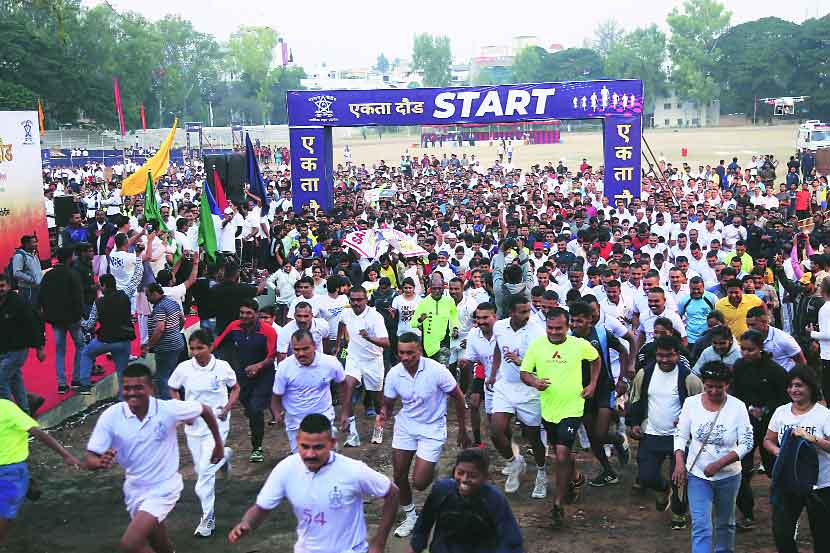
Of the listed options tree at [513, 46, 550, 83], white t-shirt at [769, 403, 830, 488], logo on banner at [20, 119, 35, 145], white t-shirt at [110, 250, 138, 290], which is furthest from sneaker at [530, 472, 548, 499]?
tree at [513, 46, 550, 83]

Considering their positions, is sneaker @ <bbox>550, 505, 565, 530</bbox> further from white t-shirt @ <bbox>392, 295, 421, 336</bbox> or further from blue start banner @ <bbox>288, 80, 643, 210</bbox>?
blue start banner @ <bbox>288, 80, 643, 210</bbox>

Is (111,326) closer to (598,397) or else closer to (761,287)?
(598,397)

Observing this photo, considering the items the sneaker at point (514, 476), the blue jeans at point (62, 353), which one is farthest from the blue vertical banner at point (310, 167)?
the sneaker at point (514, 476)

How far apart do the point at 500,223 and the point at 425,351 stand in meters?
8.41

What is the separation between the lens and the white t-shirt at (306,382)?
7.47 m

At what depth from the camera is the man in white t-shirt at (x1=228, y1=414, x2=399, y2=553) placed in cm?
463

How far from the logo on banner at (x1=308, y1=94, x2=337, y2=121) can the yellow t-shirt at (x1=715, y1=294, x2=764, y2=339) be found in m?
14.4

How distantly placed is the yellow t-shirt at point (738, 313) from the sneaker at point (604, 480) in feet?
6.55

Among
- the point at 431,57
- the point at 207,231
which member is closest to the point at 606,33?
the point at 431,57

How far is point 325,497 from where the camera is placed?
4.66 metres

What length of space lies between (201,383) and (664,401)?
3504mm

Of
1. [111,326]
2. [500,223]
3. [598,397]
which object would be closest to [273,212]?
[500,223]

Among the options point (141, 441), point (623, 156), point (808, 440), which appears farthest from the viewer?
point (623, 156)

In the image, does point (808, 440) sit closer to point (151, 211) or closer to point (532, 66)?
point (151, 211)
